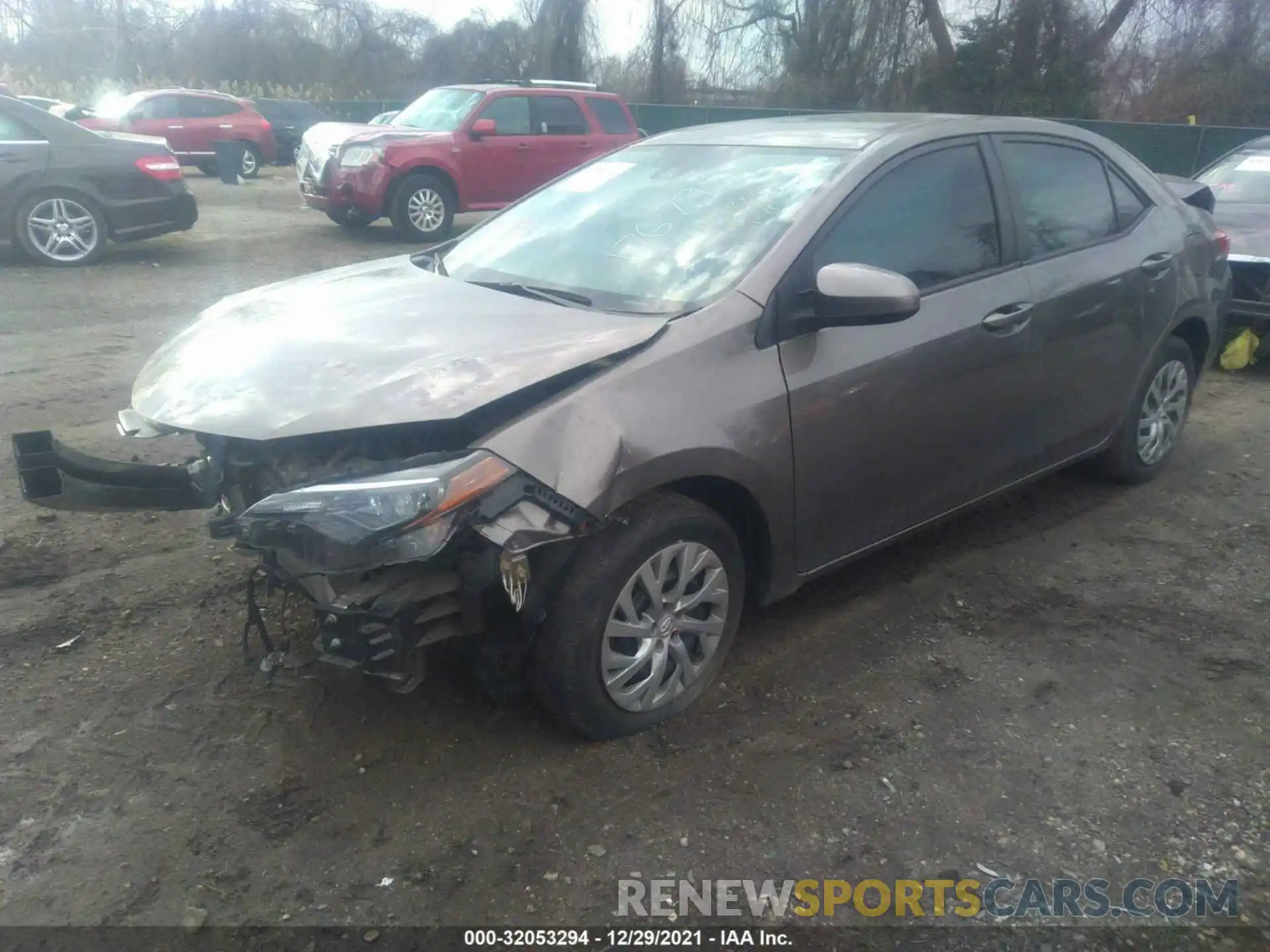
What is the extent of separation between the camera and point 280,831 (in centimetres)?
269

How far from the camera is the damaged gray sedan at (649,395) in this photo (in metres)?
2.64

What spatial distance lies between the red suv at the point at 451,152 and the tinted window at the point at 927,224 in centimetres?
794

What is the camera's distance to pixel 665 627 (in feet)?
9.95

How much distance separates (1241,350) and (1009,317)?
15.0 feet

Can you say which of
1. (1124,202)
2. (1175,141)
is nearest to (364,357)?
(1124,202)

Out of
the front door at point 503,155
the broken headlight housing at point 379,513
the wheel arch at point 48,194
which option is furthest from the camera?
the front door at point 503,155

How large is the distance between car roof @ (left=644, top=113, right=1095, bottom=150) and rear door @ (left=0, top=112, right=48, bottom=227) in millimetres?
7448

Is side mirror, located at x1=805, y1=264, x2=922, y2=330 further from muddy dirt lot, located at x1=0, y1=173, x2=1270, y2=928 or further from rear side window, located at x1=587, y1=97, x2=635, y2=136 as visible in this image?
rear side window, located at x1=587, y1=97, x2=635, y2=136

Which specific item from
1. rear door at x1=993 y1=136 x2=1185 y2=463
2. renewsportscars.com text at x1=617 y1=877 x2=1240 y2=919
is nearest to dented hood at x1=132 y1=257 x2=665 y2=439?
renewsportscars.com text at x1=617 y1=877 x2=1240 y2=919

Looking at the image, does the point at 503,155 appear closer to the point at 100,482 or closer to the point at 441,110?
the point at 441,110

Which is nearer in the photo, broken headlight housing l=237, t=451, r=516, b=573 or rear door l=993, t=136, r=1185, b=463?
broken headlight housing l=237, t=451, r=516, b=573

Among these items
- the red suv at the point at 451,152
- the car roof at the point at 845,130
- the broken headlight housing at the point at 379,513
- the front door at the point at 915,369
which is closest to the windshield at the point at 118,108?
the red suv at the point at 451,152

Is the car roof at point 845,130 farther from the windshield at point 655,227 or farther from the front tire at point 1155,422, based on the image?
the front tire at point 1155,422

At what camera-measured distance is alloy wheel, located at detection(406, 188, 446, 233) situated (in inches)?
477
